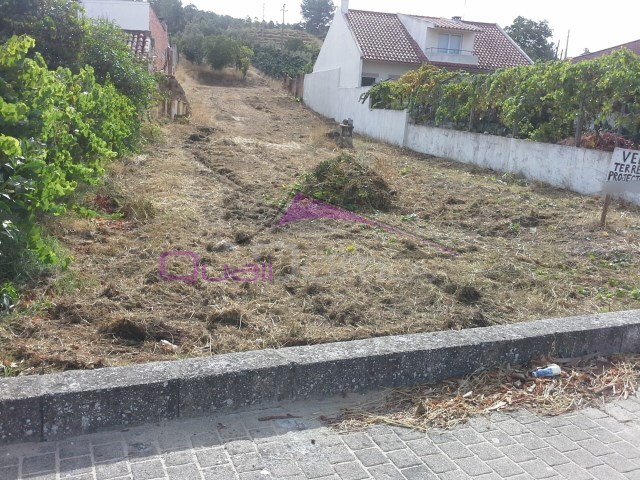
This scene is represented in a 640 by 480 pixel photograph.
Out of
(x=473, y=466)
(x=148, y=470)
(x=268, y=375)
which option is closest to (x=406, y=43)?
(x=268, y=375)

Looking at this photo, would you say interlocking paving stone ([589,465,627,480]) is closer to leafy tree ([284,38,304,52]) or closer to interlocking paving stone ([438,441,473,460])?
interlocking paving stone ([438,441,473,460])

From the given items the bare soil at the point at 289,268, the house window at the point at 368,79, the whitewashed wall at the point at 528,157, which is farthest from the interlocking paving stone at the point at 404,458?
the house window at the point at 368,79

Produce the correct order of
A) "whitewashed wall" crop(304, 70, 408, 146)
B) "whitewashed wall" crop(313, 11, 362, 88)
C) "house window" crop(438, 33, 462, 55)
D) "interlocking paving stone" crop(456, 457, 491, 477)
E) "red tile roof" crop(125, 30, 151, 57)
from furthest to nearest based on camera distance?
"house window" crop(438, 33, 462, 55), "whitewashed wall" crop(313, 11, 362, 88), "red tile roof" crop(125, 30, 151, 57), "whitewashed wall" crop(304, 70, 408, 146), "interlocking paving stone" crop(456, 457, 491, 477)

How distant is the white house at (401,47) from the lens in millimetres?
32438

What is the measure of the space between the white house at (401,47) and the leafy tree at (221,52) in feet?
45.9

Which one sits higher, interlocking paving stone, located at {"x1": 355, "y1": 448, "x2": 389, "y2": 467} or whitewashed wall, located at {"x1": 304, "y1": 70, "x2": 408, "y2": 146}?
whitewashed wall, located at {"x1": 304, "y1": 70, "x2": 408, "y2": 146}

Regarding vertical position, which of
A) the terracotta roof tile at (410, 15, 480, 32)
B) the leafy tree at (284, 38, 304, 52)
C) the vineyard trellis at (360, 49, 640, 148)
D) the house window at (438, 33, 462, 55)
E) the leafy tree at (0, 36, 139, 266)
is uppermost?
the leafy tree at (284, 38, 304, 52)

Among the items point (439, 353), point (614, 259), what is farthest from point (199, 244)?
point (614, 259)

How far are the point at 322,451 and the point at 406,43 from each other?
34114 millimetres

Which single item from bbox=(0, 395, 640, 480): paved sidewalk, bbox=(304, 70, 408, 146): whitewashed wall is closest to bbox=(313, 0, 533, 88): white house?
bbox=(304, 70, 408, 146): whitewashed wall

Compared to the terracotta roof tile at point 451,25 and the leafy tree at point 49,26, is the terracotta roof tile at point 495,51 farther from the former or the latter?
the leafy tree at point 49,26

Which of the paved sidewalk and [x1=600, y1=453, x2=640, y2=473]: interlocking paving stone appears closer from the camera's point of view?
the paved sidewalk

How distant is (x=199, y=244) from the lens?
671 centimetres

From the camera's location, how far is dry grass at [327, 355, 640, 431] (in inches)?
137
